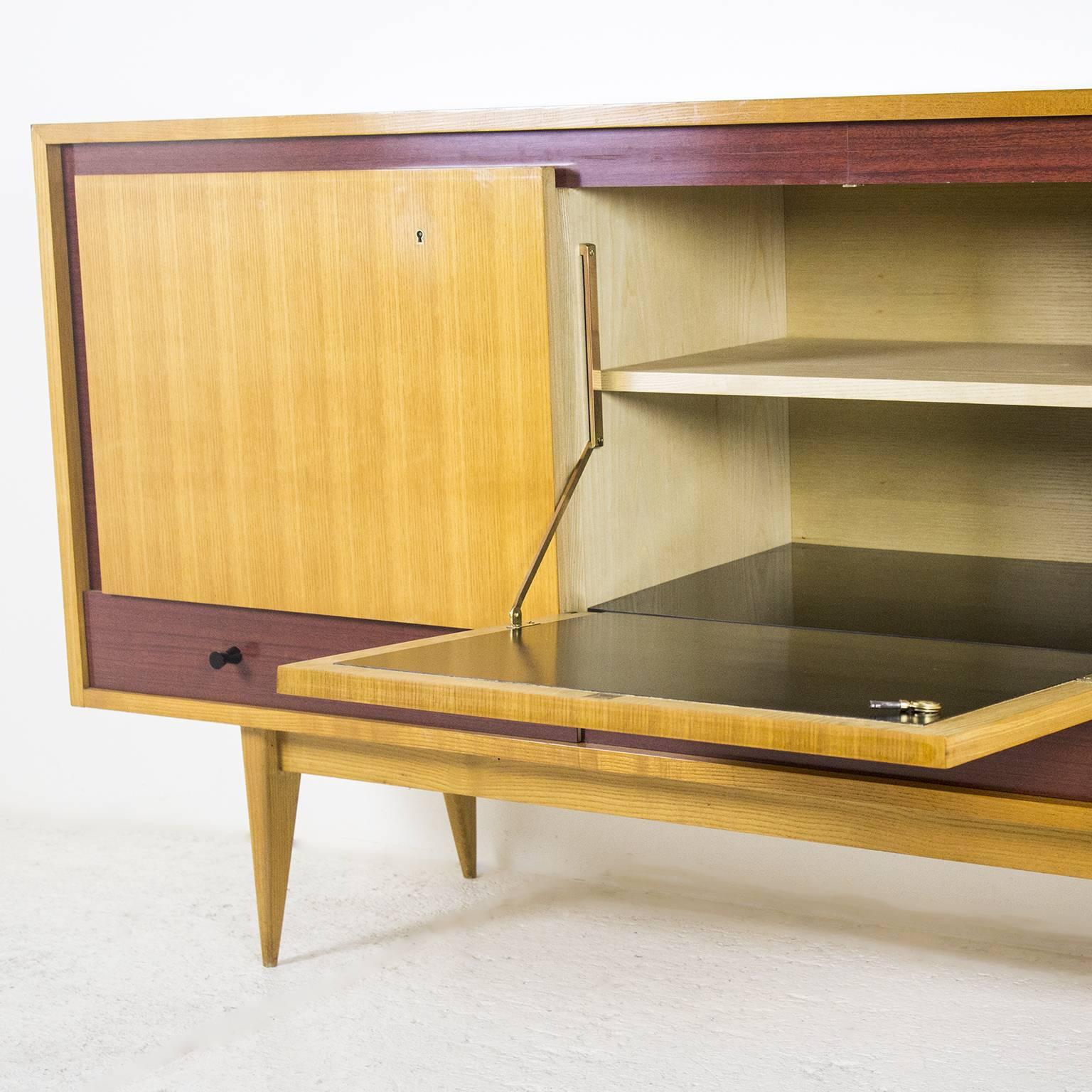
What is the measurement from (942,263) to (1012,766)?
2.50ft

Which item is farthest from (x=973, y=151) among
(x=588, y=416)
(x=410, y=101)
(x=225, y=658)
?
→ (x=410, y=101)

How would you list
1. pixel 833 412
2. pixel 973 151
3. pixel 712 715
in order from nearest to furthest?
pixel 712 715, pixel 973 151, pixel 833 412

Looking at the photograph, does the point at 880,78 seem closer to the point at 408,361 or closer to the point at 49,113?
the point at 408,361

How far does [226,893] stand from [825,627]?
1.39m

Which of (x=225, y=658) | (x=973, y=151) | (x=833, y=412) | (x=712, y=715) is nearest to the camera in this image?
(x=712, y=715)

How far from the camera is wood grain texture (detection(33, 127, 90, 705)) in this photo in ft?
7.25

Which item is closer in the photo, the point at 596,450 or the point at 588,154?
the point at 588,154

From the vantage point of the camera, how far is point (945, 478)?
2.29m

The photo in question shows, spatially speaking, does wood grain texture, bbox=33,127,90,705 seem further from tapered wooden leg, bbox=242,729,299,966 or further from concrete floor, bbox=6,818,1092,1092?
concrete floor, bbox=6,818,1092,1092

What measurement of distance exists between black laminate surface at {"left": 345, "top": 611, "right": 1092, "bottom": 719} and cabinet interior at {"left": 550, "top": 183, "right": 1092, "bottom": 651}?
75 mm

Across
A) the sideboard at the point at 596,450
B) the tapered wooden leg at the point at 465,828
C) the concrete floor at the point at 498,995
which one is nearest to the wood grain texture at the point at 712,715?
the sideboard at the point at 596,450

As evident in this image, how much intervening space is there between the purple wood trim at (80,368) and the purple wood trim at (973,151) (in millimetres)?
1038

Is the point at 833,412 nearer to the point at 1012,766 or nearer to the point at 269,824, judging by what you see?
the point at 1012,766

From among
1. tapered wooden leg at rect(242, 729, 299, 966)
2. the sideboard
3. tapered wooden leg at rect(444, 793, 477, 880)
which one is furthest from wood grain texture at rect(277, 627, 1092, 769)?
tapered wooden leg at rect(444, 793, 477, 880)
